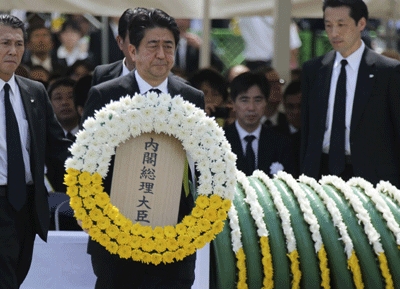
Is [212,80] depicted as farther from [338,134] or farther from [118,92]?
[118,92]

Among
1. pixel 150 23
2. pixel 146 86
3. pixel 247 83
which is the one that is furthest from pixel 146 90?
pixel 247 83

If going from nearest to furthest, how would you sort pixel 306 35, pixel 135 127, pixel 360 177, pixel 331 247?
1. pixel 135 127
2. pixel 331 247
3. pixel 360 177
4. pixel 306 35

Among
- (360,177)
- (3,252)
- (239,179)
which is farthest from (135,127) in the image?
(360,177)

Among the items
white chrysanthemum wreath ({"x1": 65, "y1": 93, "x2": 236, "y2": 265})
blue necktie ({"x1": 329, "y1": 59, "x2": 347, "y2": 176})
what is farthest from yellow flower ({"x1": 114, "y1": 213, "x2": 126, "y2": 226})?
blue necktie ({"x1": 329, "y1": 59, "x2": 347, "y2": 176})

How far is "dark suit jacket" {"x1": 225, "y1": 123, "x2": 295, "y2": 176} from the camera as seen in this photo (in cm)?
809

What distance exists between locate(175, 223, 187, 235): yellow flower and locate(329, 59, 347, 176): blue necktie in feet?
7.48

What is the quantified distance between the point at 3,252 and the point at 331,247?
79.0 inches

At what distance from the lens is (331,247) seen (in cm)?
631

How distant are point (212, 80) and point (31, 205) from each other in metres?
3.70

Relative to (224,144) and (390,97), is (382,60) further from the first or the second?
(224,144)

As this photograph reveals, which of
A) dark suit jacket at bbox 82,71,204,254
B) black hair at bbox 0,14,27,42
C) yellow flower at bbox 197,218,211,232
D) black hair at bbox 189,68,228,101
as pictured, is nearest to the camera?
yellow flower at bbox 197,218,211,232

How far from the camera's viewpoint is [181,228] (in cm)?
509

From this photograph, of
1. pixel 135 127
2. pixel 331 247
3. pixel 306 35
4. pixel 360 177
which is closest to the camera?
pixel 135 127

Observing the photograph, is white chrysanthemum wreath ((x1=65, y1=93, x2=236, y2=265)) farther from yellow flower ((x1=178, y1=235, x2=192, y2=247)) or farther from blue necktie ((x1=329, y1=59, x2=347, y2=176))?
blue necktie ((x1=329, y1=59, x2=347, y2=176))
